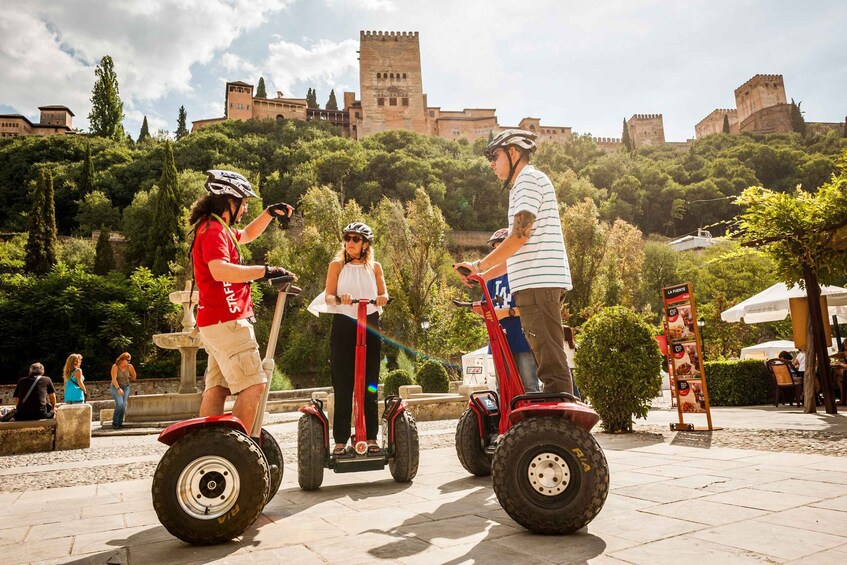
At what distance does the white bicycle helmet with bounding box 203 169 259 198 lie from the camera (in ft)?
9.91

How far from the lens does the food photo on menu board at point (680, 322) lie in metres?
6.62

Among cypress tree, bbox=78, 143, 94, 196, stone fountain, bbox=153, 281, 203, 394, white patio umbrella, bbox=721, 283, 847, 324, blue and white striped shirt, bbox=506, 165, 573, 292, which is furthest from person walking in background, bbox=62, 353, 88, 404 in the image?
cypress tree, bbox=78, 143, 94, 196

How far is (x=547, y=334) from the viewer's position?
2.89 metres

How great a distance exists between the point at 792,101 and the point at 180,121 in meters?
97.5

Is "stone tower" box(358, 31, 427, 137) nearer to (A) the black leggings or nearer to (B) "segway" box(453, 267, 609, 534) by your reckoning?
(A) the black leggings

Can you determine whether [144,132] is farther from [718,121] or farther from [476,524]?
[718,121]

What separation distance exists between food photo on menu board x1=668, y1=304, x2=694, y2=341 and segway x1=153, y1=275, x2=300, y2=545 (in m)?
5.77

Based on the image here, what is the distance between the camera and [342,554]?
2160mm

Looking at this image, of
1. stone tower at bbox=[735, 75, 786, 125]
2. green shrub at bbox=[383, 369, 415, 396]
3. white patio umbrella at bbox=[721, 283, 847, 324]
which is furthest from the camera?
stone tower at bbox=[735, 75, 786, 125]

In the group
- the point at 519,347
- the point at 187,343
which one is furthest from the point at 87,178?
the point at 519,347

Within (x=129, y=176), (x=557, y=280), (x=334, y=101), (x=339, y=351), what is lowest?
(x=339, y=351)

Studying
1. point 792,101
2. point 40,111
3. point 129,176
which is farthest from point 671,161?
point 40,111

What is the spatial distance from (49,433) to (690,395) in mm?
8979

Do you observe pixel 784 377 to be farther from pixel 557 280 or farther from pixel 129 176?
pixel 129 176
